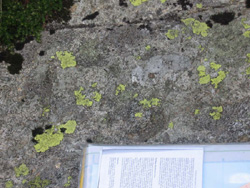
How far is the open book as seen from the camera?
4.37 ft

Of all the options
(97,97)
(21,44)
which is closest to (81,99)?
(97,97)

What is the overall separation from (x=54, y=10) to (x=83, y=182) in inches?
36.8

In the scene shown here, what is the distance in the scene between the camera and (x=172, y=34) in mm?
1695

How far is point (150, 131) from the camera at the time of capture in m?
1.59

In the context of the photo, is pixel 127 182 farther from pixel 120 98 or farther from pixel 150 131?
pixel 120 98

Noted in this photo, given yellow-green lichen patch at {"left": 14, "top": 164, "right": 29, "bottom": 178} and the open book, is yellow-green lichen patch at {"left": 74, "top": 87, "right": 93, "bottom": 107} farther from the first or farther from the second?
yellow-green lichen patch at {"left": 14, "top": 164, "right": 29, "bottom": 178}

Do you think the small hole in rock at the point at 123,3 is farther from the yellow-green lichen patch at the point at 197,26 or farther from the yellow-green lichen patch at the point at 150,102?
the yellow-green lichen patch at the point at 150,102

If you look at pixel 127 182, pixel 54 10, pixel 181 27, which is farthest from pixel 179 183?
pixel 54 10

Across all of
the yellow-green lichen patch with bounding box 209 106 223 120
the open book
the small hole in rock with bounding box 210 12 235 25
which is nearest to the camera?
the open book

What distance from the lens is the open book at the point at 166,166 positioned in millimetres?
1332

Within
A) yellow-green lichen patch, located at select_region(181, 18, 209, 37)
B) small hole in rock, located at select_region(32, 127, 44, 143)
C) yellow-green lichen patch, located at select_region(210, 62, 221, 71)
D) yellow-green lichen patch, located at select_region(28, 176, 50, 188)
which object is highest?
yellow-green lichen patch, located at select_region(181, 18, 209, 37)

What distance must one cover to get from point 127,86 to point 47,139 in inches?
19.0

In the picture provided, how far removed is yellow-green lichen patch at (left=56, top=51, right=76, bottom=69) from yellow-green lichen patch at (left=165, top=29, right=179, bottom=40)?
51 centimetres

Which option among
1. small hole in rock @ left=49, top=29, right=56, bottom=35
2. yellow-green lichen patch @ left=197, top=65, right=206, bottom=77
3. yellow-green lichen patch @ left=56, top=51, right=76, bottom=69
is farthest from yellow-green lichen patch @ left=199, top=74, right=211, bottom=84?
small hole in rock @ left=49, top=29, right=56, bottom=35
